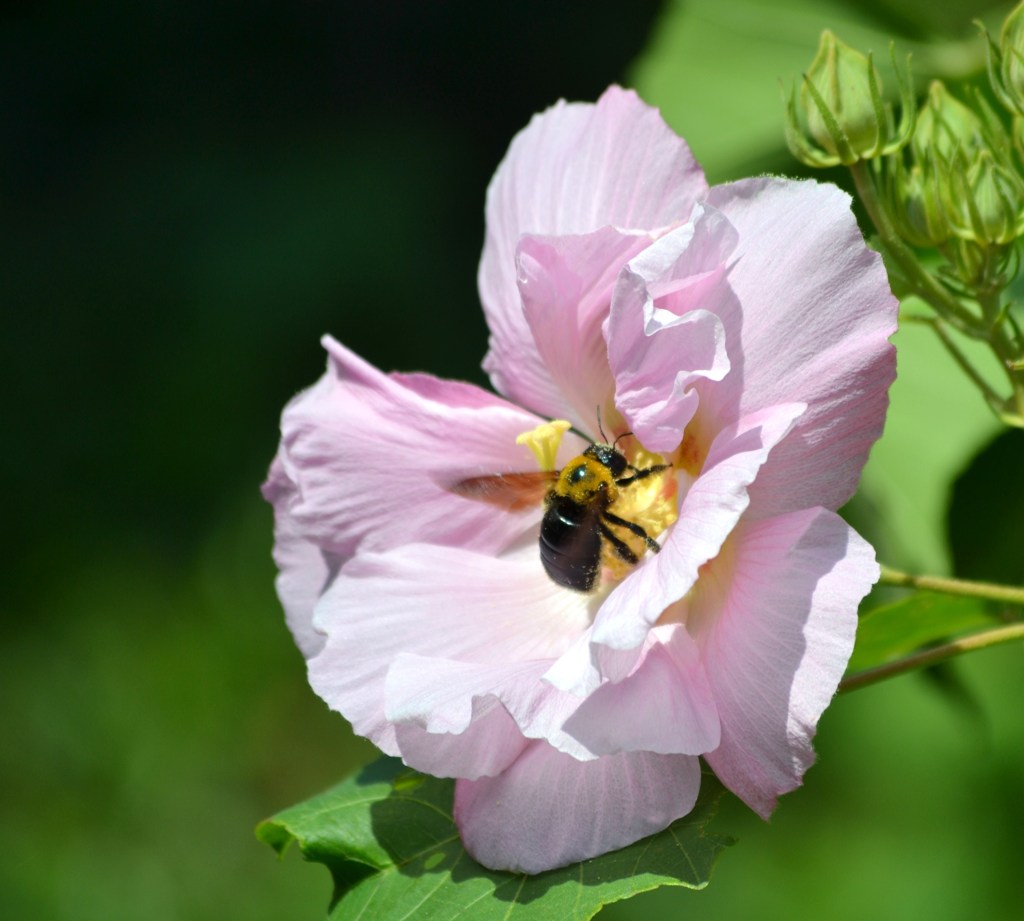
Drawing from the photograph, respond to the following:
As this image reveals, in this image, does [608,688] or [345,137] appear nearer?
Result: [608,688]

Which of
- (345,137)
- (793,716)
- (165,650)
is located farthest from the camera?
(345,137)

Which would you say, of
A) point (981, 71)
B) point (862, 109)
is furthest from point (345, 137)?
point (862, 109)

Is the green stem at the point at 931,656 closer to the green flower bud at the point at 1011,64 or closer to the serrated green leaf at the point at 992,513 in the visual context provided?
the serrated green leaf at the point at 992,513

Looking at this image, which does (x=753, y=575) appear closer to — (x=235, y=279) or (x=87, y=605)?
(x=87, y=605)

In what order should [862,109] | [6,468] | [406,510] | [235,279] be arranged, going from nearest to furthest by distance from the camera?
[862,109] → [406,510] → [6,468] → [235,279]

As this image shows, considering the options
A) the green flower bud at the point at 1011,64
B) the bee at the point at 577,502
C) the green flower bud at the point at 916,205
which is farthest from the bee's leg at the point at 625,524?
the green flower bud at the point at 1011,64

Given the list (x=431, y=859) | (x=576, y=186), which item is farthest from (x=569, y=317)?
(x=431, y=859)

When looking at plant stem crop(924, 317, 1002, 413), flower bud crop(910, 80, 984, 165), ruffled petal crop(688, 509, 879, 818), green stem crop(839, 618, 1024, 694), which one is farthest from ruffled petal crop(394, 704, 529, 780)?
flower bud crop(910, 80, 984, 165)
